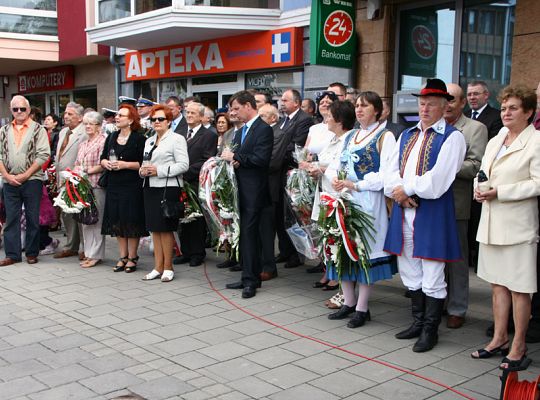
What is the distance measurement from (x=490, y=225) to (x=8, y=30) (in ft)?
53.4

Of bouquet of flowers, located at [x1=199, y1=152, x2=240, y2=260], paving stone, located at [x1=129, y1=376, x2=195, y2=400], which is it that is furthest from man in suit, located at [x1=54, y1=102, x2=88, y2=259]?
paving stone, located at [x1=129, y1=376, x2=195, y2=400]

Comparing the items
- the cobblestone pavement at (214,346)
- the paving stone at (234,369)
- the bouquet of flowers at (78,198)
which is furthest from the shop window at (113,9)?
the paving stone at (234,369)

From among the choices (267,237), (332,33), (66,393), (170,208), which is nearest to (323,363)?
(66,393)

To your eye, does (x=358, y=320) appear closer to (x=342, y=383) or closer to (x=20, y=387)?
(x=342, y=383)

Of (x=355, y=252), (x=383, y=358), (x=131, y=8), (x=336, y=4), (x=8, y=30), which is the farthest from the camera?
(x=8, y=30)

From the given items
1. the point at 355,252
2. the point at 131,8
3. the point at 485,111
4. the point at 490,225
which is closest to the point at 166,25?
the point at 131,8

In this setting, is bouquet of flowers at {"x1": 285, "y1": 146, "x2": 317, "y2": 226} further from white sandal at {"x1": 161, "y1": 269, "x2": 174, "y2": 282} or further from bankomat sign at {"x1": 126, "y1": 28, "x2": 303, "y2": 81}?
bankomat sign at {"x1": 126, "y1": 28, "x2": 303, "y2": 81}

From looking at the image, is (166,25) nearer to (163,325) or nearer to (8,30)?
(8,30)

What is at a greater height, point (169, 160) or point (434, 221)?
point (169, 160)

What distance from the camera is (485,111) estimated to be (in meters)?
6.65

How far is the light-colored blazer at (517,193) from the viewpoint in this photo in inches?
169

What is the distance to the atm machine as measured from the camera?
30.5 feet

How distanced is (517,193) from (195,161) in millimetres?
4385

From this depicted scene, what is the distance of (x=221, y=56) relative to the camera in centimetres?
1301
